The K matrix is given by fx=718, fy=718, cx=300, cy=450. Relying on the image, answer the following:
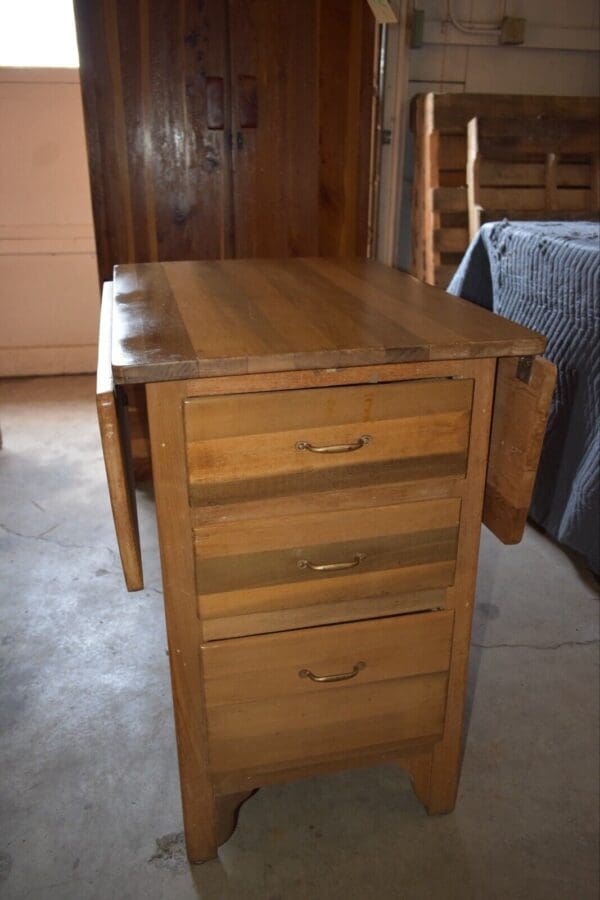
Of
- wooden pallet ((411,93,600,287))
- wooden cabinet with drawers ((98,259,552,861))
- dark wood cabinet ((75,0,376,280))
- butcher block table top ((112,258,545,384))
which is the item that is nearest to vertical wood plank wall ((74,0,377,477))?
dark wood cabinet ((75,0,376,280))

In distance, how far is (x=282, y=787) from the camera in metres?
1.28

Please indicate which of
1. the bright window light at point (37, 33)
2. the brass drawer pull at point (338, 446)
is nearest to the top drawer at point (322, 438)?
the brass drawer pull at point (338, 446)

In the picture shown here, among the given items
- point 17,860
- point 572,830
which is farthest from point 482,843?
point 17,860

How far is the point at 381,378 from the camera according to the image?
2.95 feet

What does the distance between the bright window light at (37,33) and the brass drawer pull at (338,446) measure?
2.97m

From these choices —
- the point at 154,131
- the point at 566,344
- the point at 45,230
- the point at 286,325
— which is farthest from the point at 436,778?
the point at 45,230

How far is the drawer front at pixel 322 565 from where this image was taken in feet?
3.10

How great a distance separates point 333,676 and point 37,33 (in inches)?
129

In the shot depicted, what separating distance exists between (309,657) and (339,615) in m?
0.08

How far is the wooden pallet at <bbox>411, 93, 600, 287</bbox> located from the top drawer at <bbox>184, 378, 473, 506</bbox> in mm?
1988

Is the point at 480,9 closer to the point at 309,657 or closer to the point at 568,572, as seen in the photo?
the point at 568,572

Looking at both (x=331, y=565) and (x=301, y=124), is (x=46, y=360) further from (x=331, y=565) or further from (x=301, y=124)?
(x=331, y=565)

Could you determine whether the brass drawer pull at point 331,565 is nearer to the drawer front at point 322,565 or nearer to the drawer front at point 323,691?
the drawer front at point 322,565

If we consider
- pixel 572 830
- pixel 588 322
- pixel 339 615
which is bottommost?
pixel 572 830
